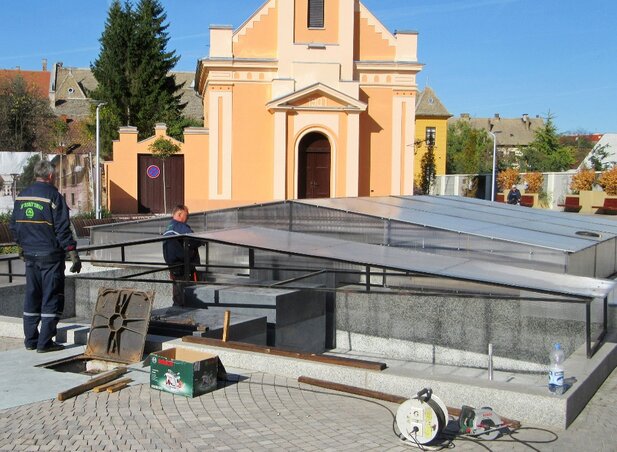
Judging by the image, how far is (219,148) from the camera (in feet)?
93.4

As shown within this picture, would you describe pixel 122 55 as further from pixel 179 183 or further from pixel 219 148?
pixel 219 148

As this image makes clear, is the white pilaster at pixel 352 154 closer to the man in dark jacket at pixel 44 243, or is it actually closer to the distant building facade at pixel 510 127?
the man in dark jacket at pixel 44 243

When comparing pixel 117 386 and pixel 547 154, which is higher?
pixel 547 154

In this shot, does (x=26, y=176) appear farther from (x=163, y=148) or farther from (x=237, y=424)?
(x=237, y=424)

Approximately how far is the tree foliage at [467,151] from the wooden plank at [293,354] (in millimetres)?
51846

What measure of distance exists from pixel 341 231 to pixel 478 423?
22.8ft

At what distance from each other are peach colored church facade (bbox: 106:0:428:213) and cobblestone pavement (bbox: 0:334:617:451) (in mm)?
22323

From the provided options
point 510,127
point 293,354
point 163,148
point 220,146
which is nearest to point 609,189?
point 220,146

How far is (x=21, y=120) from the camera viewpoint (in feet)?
137

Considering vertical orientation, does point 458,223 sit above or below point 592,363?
above

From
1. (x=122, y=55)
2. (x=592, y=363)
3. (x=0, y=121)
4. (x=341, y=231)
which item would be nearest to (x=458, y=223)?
(x=341, y=231)

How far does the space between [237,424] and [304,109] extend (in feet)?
77.6

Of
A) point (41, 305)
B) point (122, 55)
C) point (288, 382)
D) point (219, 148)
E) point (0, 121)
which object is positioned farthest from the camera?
point (122, 55)

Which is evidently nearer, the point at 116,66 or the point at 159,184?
the point at 159,184
